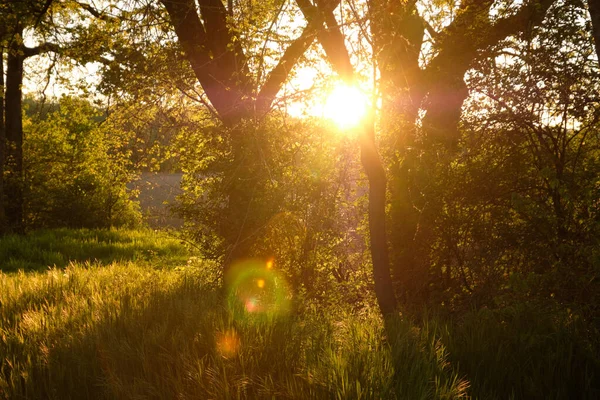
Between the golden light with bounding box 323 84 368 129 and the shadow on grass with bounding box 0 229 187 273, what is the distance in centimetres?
518

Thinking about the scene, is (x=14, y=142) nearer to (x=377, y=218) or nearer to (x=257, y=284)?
(x=257, y=284)

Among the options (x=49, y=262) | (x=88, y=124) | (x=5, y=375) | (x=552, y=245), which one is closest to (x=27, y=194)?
(x=88, y=124)

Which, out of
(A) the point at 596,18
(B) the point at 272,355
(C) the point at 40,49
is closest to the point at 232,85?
(A) the point at 596,18

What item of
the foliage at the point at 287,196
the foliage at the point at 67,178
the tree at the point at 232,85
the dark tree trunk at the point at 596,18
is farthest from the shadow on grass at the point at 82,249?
the dark tree trunk at the point at 596,18

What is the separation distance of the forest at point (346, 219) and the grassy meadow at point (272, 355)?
24 millimetres

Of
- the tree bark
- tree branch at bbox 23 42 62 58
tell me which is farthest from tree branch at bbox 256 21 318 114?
tree branch at bbox 23 42 62 58

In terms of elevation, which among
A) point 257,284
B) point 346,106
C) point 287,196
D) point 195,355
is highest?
point 346,106

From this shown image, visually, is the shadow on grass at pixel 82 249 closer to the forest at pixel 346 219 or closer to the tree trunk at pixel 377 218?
the forest at pixel 346 219

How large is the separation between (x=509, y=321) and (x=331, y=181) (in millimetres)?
3820

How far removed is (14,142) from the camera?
16.2 metres

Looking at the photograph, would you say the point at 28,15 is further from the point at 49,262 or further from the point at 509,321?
the point at 509,321

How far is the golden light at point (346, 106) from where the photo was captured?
5887 mm

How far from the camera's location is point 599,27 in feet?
15.0

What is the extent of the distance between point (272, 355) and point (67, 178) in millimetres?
16712
